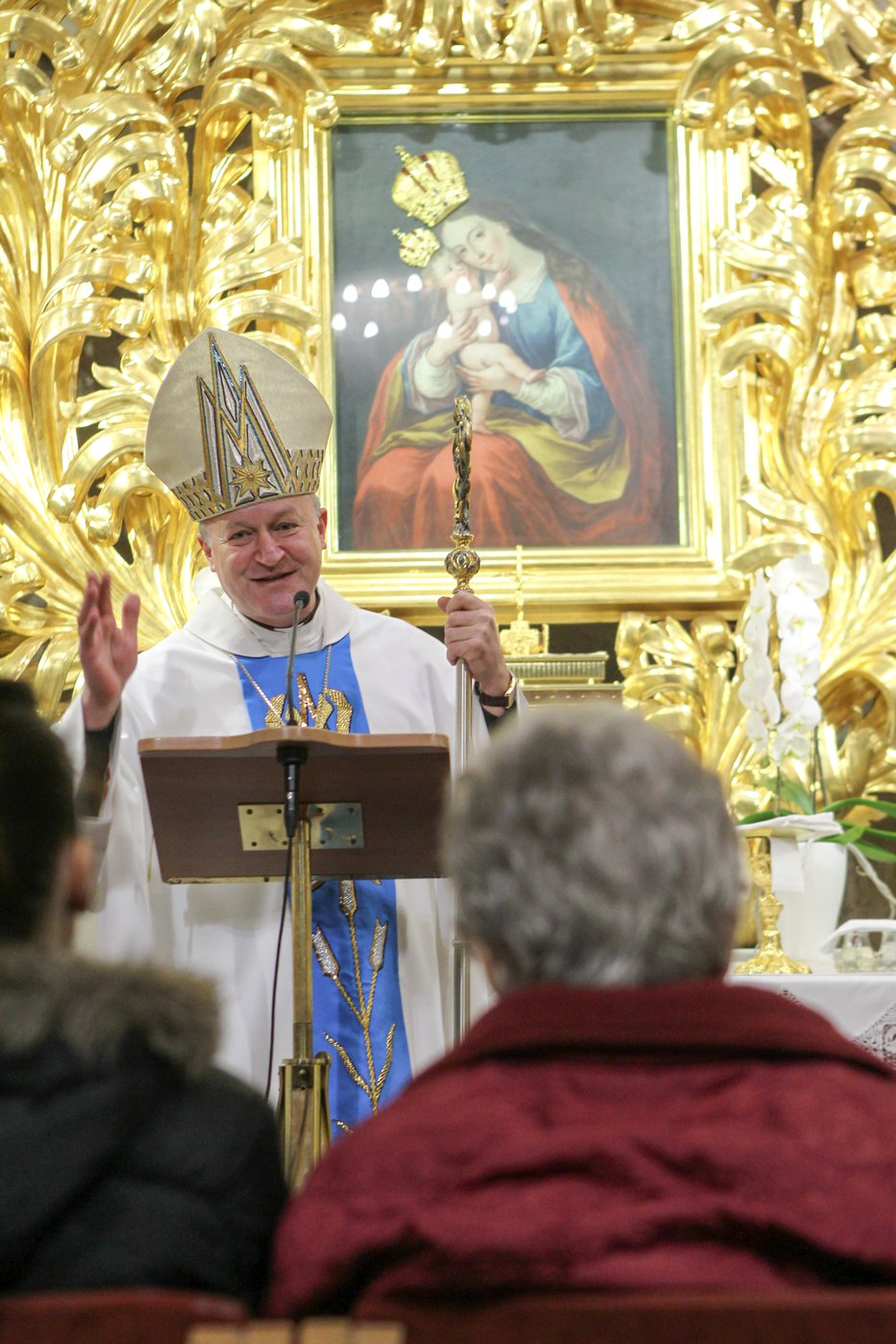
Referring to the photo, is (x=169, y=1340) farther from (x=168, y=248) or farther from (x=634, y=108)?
(x=634, y=108)

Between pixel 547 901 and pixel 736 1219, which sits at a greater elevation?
pixel 547 901

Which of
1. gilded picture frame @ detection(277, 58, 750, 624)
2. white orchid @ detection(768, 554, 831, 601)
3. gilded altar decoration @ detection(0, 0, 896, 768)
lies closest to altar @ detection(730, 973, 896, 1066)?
gilded altar decoration @ detection(0, 0, 896, 768)

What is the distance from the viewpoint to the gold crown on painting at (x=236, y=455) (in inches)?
174

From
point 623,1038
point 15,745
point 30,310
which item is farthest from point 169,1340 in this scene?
point 30,310

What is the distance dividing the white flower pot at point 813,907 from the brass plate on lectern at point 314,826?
1512 millimetres

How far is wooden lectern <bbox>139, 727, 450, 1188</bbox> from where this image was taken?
3.11 metres

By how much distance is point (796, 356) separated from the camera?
5328 mm

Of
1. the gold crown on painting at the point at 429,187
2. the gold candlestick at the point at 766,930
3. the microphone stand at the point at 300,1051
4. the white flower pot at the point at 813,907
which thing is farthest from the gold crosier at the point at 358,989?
the gold crown on painting at the point at 429,187

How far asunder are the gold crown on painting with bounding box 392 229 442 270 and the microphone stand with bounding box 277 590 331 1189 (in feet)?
8.46

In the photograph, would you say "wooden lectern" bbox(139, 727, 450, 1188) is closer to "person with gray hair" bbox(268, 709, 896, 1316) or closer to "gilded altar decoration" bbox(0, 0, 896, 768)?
"person with gray hair" bbox(268, 709, 896, 1316)

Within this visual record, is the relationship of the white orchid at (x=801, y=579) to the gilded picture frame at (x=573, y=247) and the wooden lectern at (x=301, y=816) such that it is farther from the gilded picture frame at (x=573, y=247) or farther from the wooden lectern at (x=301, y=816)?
the wooden lectern at (x=301, y=816)

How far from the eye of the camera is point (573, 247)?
546cm

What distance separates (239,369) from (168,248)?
39.4 inches

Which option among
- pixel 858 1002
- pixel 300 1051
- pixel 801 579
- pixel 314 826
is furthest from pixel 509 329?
pixel 300 1051
